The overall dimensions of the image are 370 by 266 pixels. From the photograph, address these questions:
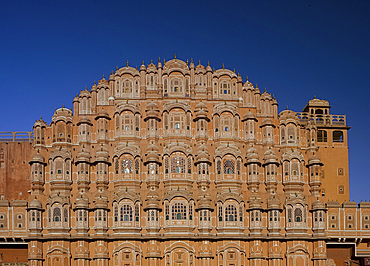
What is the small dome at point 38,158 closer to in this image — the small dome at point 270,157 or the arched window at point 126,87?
the arched window at point 126,87

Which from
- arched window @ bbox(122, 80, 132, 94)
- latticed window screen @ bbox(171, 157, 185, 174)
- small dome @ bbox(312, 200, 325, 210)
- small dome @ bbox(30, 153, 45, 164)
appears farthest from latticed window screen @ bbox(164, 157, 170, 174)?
small dome @ bbox(312, 200, 325, 210)

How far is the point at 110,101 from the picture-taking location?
63969 mm

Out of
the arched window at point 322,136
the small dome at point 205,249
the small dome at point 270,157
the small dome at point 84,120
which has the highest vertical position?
the small dome at point 84,120

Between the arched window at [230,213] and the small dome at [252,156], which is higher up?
the small dome at [252,156]

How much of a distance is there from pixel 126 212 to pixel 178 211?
596 cm

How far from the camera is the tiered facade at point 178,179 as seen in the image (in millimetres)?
59375

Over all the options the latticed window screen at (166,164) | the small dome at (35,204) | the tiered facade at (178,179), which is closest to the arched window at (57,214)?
the tiered facade at (178,179)

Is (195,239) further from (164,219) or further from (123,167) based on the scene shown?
(123,167)

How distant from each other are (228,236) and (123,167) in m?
14.6

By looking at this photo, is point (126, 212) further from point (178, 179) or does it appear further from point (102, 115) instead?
point (102, 115)

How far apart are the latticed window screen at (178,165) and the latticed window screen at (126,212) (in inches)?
266

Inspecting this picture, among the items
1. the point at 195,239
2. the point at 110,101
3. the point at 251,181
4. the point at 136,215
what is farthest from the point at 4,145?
the point at 251,181

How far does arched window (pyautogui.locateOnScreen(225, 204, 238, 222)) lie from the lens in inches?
2382

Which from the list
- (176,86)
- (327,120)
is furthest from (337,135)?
(176,86)
